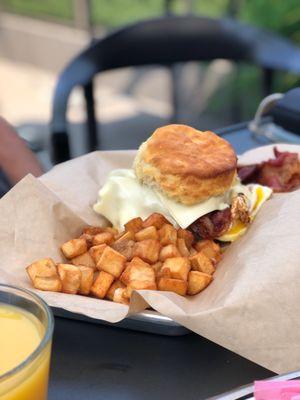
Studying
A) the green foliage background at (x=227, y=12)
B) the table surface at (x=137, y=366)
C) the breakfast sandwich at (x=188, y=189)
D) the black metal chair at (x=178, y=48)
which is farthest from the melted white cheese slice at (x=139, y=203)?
the green foliage background at (x=227, y=12)

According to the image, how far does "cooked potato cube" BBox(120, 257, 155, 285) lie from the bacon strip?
37cm

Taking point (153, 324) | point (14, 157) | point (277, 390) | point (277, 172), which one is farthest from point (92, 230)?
point (14, 157)

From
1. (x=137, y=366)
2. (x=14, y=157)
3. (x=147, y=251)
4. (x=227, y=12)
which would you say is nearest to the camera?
(x=137, y=366)

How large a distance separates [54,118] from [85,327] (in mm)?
1446

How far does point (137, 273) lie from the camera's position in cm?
97

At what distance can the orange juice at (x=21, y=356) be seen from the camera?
648 mm

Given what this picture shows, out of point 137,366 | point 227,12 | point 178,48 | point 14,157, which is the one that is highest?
point 137,366

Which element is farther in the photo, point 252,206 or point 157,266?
point 252,206

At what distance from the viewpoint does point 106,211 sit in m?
1.20

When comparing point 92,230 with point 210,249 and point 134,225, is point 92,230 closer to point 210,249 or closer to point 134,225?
point 134,225

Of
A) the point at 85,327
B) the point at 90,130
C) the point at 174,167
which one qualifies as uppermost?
the point at 174,167

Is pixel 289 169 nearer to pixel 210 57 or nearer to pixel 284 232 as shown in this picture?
pixel 284 232

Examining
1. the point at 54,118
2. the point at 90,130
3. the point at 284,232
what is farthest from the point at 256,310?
the point at 90,130

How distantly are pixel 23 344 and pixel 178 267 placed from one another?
321mm
